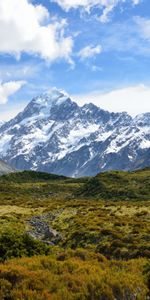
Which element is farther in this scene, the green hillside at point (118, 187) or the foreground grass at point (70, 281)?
the green hillside at point (118, 187)

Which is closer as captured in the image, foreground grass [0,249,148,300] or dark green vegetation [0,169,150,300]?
foreground grass [0,249,148,300]

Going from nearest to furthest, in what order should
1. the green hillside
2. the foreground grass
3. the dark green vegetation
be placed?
the foreground grass < the dark green vegetation < the green hillside

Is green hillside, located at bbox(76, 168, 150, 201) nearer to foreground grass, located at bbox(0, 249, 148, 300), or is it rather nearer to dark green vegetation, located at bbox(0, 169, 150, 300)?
dark green vegetation, located at bbox(0, 169, 150, 300)

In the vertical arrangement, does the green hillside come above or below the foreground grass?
above

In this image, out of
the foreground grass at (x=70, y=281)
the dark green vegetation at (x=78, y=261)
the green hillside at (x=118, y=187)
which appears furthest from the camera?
the green hillside at (x=118, y=187)

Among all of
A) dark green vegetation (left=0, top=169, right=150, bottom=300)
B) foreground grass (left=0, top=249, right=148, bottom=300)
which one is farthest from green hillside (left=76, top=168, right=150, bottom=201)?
foreground grass (left=0, top=249, right=148, bottom=300)

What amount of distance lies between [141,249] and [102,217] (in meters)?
19.0

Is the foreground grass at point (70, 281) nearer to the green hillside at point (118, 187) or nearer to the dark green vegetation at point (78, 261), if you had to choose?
the dark green vegetation at point (78, 261)

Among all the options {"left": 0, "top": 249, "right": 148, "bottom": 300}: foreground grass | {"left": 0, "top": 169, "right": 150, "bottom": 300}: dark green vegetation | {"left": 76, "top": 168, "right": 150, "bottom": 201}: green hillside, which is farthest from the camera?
{"left": 76, "top": 168, "right": 150, "bottom": 201}: green hillside

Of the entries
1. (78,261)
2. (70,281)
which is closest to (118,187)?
(78,261)

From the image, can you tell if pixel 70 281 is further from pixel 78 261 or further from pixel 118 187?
pixel 118 187

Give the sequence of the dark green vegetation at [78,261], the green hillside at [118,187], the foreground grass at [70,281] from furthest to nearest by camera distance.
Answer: the green hillside at [118,187]
the dark green vegetation at [78,261]
the foreground grass at [70,281]

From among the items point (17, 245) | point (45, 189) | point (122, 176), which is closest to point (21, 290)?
point (17, 245)

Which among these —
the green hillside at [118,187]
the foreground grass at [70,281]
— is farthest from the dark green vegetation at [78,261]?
the green hillside at [118,187]
